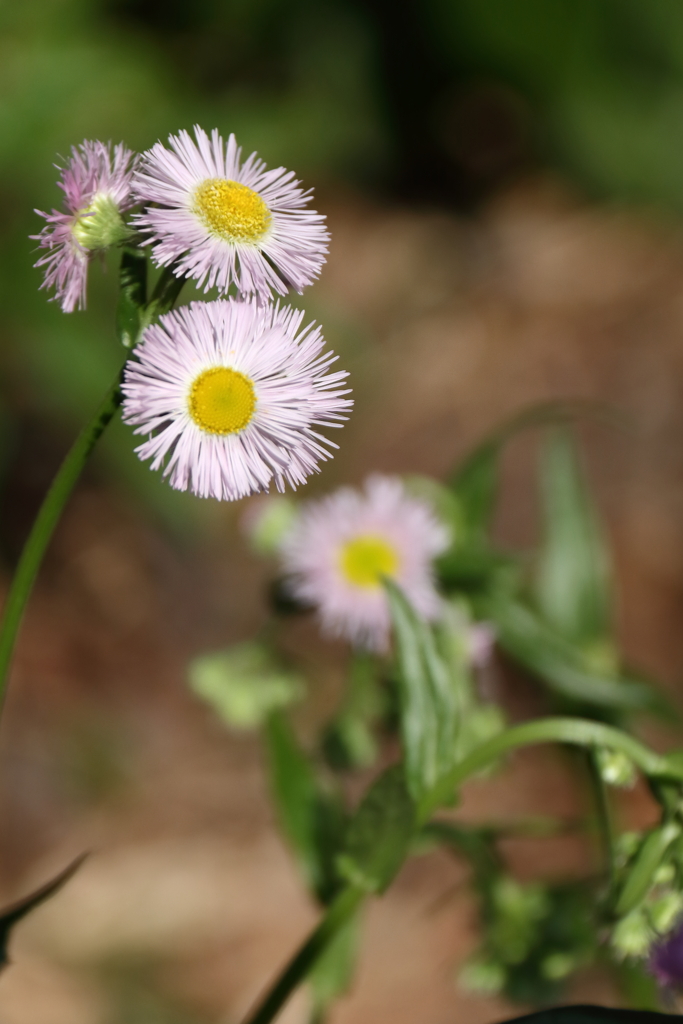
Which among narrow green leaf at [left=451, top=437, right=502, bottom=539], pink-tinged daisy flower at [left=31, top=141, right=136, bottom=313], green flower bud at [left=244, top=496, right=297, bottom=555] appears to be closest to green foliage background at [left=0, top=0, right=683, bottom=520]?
green flower bud at [left=244, top=496, right=297, bottom=555]

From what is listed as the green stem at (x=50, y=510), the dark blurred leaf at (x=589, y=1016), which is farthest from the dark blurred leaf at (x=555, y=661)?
the green stem at (x=50, y=510)

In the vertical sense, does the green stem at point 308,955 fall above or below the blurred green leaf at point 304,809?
below

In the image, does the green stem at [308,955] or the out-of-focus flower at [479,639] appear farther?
the out-of-focus flower at [479,639]

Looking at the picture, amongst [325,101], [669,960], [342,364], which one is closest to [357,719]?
[669,960]

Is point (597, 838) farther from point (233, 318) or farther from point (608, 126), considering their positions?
point (608, 126)

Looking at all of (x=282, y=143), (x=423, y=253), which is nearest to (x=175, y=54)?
(x=282, y=143)

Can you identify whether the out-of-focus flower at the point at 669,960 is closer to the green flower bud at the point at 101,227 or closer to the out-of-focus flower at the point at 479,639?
the out-of-focus flower at the point at 479,639

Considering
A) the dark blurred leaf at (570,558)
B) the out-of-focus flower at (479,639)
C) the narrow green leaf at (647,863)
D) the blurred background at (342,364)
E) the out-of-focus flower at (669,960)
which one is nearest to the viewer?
the narrow green leaf at (647,863)
